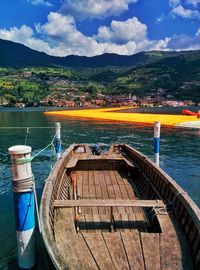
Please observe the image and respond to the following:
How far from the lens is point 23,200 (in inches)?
271

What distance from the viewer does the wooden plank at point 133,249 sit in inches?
232

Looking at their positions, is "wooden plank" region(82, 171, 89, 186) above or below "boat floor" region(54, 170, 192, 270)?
below

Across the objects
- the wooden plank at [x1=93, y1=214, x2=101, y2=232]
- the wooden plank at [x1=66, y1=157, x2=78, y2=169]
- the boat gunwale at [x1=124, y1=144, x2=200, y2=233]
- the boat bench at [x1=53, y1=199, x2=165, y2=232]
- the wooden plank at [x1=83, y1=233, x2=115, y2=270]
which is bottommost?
the wooden plank at [x1=93, y1=214, x2=101, y2=232]

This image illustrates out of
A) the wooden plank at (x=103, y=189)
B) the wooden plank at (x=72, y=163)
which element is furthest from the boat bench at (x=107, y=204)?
the wooden plank at (x=72, y=163)

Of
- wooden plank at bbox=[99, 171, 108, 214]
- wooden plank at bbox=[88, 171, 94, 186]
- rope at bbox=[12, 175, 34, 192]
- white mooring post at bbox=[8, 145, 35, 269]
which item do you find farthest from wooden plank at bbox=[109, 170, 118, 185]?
rope at bbox=[12, 175, 34, 192]

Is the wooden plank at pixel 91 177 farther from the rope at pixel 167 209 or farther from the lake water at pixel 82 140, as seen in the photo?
the rope at pixel 167 209

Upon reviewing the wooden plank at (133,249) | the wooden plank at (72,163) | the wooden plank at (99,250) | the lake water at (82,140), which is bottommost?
the lake water at (82,140)

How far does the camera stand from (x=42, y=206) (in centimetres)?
728

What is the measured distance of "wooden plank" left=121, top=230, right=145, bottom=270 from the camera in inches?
232

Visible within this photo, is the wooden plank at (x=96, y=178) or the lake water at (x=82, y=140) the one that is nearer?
the lake water at (x=82, y=140)

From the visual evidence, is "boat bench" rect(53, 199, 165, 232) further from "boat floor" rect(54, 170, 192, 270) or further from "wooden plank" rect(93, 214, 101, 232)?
"wooden plank" rect(93, 214, 101, 232)

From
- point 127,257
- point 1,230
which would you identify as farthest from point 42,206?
point 1,230

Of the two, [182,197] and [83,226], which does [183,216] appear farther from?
[83,226]

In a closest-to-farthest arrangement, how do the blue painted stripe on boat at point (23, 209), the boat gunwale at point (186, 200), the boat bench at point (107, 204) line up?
the boat gunwale at point (186, 200) → the blue painted stripe on boat at point (23, 209) → the boat bench at point (107, 204)
